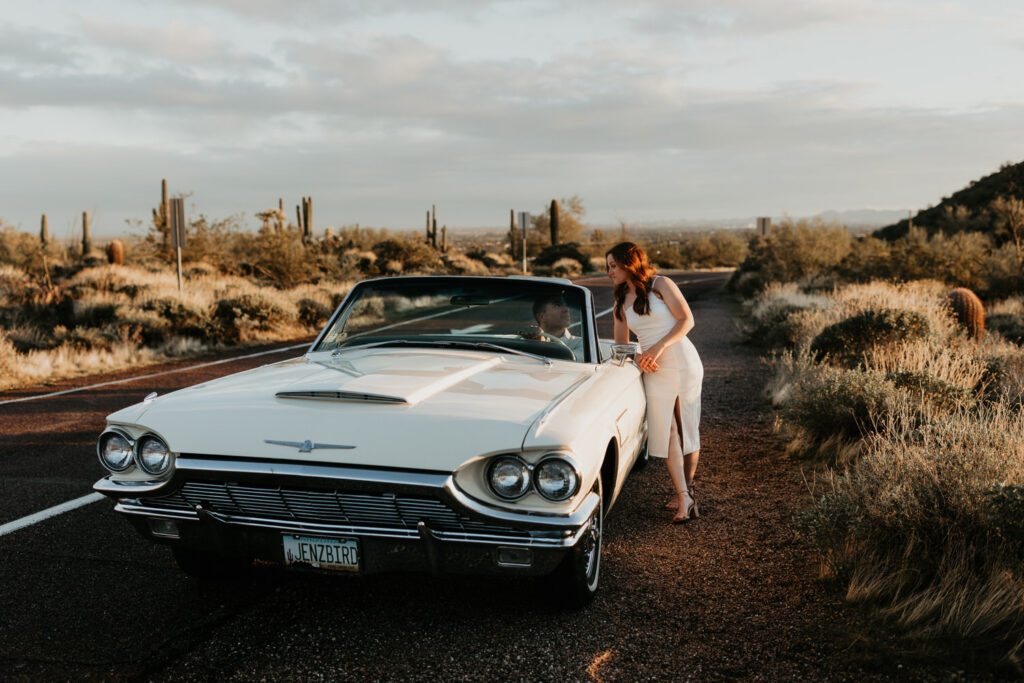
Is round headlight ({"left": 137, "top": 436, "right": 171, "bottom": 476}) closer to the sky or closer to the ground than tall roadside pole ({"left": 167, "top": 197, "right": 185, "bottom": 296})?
closer to the ground

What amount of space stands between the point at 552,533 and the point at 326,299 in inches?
749

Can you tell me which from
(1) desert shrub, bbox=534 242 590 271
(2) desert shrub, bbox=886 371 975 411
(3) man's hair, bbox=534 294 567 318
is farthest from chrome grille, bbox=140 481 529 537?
(1) desert shrub, bbox=534 242 590 271

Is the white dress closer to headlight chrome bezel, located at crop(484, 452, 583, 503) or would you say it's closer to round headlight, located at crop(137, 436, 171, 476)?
headlight chrome bezel, located at crop(484, 452, 583, 503)

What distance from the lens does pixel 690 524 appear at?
17.0 feet

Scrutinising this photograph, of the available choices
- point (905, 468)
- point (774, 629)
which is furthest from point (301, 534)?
point (905, 468)

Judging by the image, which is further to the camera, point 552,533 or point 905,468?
point 905,468

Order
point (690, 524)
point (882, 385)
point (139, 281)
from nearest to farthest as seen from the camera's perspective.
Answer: point (690, 524)
point (882, 385)
point (139, 281)

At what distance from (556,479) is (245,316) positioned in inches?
551

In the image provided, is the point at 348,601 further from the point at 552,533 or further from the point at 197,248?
the point at 197,248

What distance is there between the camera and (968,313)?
13.6m

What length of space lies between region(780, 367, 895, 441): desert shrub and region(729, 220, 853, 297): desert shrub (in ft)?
Answer: 62.6

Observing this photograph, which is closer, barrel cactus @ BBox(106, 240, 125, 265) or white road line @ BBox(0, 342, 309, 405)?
white road line @ BBox(0, 342, 309, 405)

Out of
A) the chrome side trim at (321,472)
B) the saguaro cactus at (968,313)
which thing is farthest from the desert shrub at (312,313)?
the chrome side trim at (321,472)

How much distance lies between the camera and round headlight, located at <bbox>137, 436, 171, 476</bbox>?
3.59m
